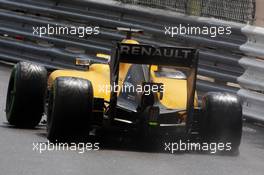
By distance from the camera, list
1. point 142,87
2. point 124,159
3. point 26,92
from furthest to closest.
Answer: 1. point 26,92
2. point 142,87
3. point 124,159

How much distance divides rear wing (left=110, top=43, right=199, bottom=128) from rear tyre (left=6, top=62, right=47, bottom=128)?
4.04 ft

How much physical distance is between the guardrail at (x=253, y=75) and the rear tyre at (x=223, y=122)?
2634mm

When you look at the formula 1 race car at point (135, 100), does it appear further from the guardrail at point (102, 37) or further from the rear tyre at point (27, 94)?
the guardrail at point (102, 37)

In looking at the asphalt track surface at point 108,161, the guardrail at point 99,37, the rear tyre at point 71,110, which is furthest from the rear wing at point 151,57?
the guardrail at point 99,37

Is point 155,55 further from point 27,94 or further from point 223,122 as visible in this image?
point 27,94

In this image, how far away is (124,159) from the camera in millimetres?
8617

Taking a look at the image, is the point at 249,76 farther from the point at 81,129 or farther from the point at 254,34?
the point at 81,129

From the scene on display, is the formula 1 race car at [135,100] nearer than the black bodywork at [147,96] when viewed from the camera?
Yes

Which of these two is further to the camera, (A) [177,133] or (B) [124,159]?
(A) [177,133]

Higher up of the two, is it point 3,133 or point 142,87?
point 142,87

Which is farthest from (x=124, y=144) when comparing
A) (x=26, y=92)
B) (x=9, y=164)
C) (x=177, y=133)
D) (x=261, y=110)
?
(x=261, y=110)

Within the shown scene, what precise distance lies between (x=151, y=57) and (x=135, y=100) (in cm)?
55

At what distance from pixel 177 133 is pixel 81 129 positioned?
42.6 inches

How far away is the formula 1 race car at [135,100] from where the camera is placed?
29.5ft
